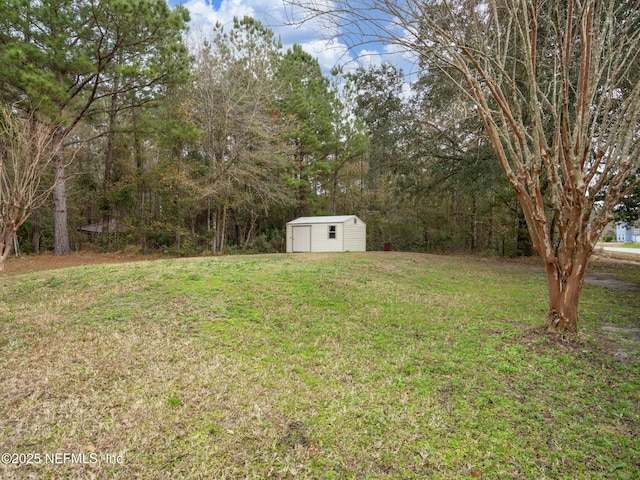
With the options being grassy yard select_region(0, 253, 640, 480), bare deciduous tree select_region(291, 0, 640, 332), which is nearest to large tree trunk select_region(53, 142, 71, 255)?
grassy yard select_region(0, 253, 640, 480)

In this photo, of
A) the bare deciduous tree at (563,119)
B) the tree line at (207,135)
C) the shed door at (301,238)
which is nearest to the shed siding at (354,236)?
the shed door at (301,238)

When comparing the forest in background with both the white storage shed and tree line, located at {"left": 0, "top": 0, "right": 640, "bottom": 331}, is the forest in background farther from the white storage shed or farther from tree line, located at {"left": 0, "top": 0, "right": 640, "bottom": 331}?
the white storage shed

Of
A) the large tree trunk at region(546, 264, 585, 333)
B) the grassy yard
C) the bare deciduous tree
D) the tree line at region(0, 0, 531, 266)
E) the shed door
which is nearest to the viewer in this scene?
the grassy yard

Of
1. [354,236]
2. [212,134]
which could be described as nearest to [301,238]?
[354,236]

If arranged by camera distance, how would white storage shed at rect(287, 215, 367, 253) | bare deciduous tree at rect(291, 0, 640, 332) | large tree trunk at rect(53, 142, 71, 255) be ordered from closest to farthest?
bare deciduous tree at rect(291, 0, 640, 332), large tree trunk at rect(53, 142, 71, 255), white storage shed at rect(287, 215, 367, 253)

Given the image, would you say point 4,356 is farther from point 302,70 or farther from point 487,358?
point 302,70

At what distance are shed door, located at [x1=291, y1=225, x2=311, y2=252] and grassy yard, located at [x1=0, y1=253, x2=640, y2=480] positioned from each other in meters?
10.7

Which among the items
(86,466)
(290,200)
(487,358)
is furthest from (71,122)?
(487,358)

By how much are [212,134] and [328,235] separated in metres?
6.41

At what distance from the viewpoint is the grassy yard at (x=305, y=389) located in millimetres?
1738

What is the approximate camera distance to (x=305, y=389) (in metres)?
2.43

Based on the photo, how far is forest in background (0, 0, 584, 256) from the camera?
9.31m

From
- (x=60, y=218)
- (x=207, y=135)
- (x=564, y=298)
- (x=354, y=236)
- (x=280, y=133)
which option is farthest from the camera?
(x=354, y=236)

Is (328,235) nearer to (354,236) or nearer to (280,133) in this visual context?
(354,236)
